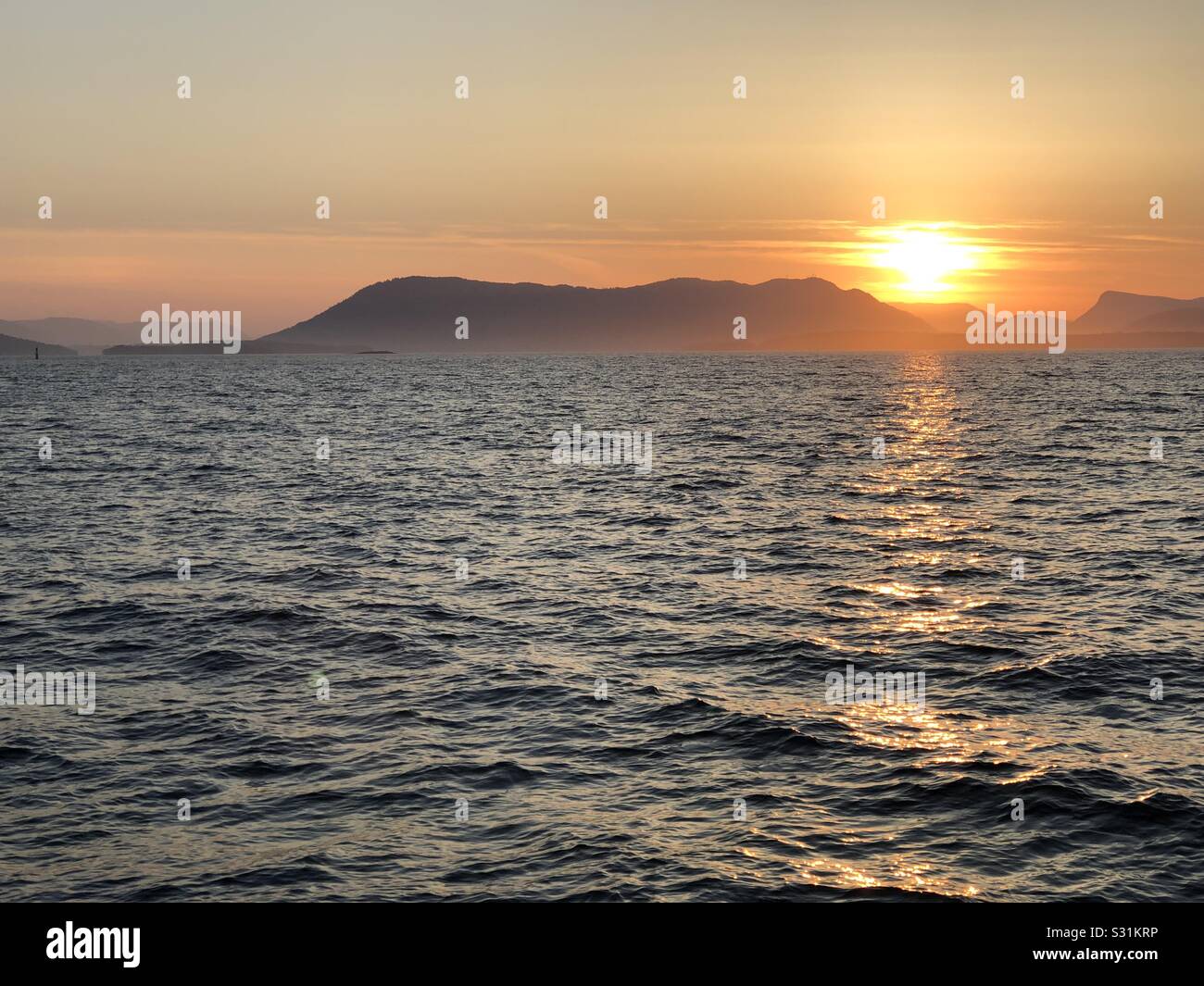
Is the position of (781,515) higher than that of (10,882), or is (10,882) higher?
(781,515)

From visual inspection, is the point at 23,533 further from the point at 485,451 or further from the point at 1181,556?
the point at 1181,556

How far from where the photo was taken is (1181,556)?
124ft

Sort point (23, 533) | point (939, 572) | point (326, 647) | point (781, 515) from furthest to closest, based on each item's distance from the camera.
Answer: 1. point (781, 515)
2. point (23, 533)
3. point (939, 572)
4. point (326, 647)

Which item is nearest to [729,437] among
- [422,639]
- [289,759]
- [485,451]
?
[485,451]

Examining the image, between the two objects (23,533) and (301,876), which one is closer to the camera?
(301,876)

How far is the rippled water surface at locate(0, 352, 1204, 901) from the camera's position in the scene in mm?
16688

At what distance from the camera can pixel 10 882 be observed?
52.8ft

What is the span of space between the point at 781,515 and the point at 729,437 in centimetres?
3918

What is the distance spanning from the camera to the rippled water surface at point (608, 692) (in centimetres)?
1669

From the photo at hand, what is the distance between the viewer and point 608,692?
24.3m
